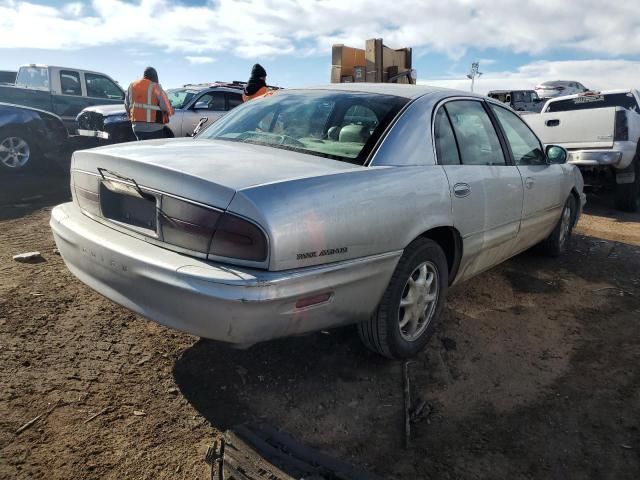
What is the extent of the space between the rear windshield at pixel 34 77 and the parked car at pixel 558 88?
62.4 ft

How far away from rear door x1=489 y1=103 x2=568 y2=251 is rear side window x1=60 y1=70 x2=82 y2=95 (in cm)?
1042

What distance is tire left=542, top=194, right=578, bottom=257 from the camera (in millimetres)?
4773

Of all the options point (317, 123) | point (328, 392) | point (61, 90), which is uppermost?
point (61, 90)

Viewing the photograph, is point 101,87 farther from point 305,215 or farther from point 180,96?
point 305,215

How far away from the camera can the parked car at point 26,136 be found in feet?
27.1

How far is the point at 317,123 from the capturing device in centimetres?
301

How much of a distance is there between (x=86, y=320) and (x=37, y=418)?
1.01 meters

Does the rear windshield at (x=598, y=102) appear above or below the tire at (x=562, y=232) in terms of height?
above

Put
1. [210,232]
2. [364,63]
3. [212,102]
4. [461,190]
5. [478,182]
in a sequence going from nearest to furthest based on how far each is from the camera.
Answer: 1. [210,232]
2. [461,190]
3. [478,182]
4. [212,102]
5. [364,63]

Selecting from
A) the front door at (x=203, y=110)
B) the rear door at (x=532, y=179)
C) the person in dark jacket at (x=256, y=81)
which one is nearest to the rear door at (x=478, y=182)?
the rear door at (x=532, y=179)

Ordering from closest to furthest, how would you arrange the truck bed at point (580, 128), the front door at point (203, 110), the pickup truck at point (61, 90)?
1. the truck bed at point (580, 128)
2. the front door at point (203, 110)
3. the pickup truck at point (61, 90)

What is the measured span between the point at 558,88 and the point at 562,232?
66.5 feet

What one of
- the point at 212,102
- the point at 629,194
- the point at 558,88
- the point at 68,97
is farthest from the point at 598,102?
the point at 558,88

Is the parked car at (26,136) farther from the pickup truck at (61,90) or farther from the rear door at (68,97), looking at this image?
the rear door at (68,97)
